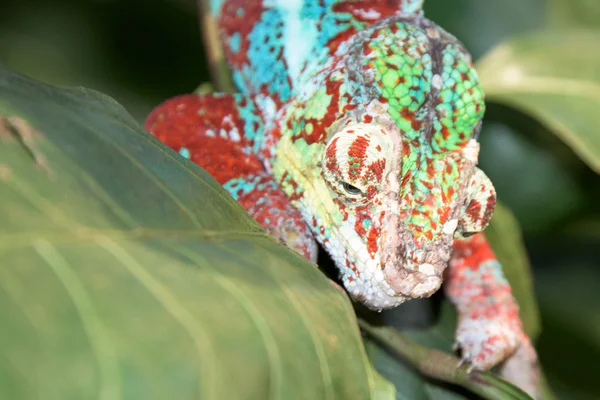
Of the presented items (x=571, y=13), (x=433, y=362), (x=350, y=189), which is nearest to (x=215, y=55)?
(x=350, y=189)

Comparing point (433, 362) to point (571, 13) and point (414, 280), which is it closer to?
point (414, 280)

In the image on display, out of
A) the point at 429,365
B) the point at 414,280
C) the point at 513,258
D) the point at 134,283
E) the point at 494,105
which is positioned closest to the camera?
the point at 134,283

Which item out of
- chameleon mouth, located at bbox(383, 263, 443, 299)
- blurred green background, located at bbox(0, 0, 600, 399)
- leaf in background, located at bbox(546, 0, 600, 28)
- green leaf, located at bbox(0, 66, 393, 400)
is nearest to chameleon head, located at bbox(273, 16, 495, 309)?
chameleon mouth, located at bbox(383, 263, 443, 299)

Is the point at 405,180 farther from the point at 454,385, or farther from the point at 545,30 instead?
the point at 545,30

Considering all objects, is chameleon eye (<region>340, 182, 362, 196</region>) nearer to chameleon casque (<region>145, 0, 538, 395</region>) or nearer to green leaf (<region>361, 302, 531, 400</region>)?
chameleon casque (<region>145, 0, 538, 395</region>)

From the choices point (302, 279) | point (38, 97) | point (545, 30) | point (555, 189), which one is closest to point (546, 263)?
point (555, 189)

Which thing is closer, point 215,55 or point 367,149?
point 367,149

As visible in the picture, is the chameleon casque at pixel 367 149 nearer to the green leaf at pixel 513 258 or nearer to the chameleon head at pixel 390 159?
the chameleon head at pixel 390 159
